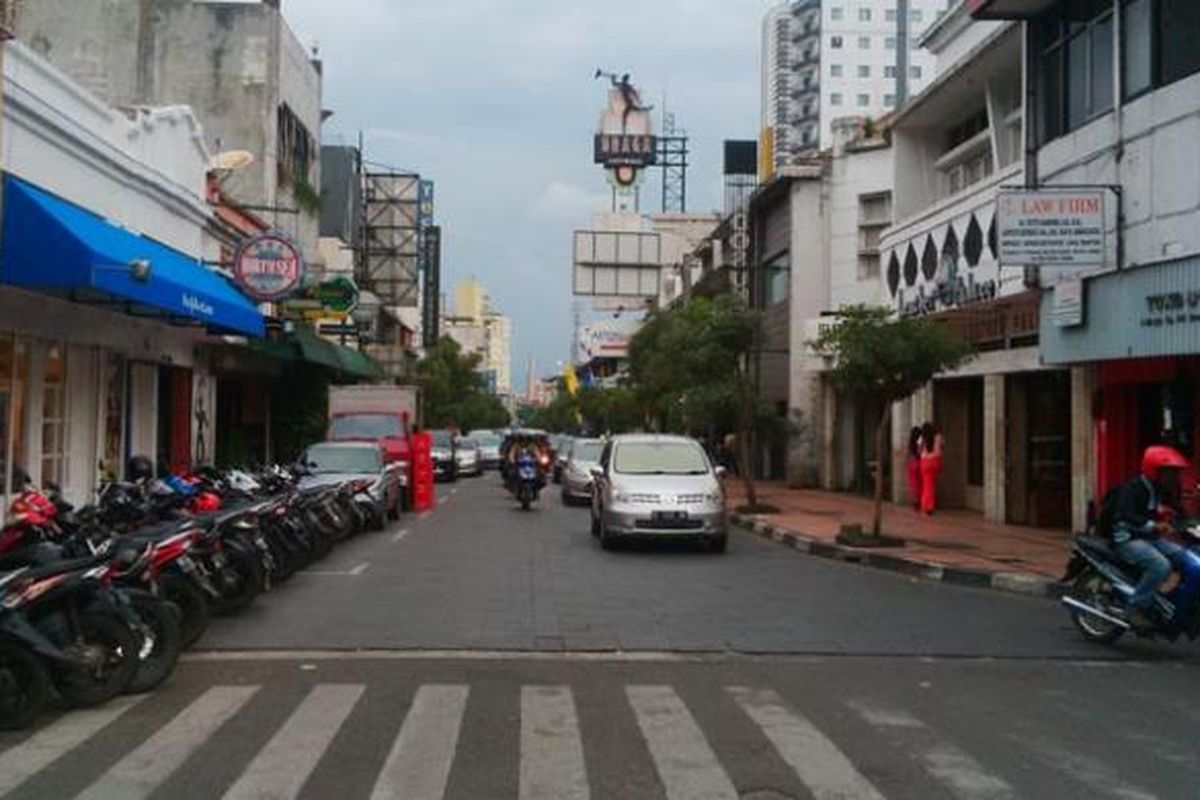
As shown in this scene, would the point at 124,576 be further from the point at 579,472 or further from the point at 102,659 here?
the point at 579,472

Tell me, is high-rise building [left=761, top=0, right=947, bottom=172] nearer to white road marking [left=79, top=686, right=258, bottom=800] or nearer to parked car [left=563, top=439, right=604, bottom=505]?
parked car [left=563, top=439, right=604, bottom=505]

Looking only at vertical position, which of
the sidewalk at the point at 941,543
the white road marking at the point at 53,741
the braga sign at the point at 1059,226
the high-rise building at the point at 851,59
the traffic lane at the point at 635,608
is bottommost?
the white road marking at the point at 53,741

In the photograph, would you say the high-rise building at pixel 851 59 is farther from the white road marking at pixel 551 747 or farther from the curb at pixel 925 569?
the white road marking at pixel 551 747

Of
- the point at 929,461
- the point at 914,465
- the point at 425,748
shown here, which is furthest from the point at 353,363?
the point at 425,748

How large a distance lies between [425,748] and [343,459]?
51.8 feet

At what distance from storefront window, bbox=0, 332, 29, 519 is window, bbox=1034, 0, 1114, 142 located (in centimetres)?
1428

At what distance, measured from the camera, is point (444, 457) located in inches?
1651

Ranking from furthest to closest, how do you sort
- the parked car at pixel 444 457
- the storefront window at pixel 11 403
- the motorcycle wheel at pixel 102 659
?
the parked car at pixel 444 457, the storefront window at pixel 11 403, the motorcycle wheel at pixel 102 659

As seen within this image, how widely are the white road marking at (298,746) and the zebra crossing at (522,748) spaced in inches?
0.4

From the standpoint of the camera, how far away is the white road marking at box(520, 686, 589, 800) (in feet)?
21.0

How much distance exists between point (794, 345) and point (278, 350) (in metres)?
15.0

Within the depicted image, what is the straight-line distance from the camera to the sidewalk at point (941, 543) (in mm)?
15852

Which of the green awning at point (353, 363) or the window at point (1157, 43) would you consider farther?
the green awning at point (353, 363)

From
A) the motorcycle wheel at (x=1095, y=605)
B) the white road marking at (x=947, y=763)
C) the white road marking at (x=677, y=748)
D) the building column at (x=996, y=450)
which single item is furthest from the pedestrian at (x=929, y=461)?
the white road marking at (x=947, y=763)
